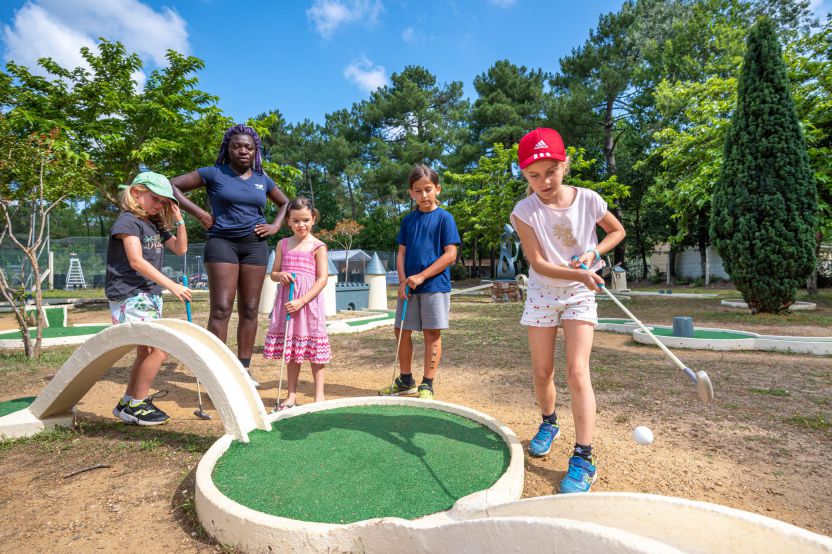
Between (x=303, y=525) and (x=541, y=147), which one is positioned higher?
(x=541, y=147)

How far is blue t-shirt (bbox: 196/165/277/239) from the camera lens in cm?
377

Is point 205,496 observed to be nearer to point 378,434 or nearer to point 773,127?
point 378,434

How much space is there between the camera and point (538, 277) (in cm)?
254

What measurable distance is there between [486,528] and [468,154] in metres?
31.7

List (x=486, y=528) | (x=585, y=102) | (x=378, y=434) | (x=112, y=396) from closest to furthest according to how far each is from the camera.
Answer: (x=486, y=528) → (x=378, y=434) → (x=112, y=396) → (x=585, y=102)

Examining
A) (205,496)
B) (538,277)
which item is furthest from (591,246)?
(205,496)

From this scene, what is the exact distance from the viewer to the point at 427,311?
3766 millimetres

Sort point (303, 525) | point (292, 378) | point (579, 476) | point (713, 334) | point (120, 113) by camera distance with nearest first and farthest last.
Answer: point (303, 525), point (579, 476), point (292, 378), point (713, 334), point (120, 113)

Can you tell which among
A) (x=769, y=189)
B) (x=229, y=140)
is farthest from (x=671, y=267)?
(x=229, y=140)

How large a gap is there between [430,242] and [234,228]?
1637mm

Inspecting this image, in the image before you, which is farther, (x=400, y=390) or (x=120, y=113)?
(x=120, y=113)

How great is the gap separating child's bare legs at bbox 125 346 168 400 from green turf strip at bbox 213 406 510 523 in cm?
104

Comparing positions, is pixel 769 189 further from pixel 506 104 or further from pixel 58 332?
pixel 506 104

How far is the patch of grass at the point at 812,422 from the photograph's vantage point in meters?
3.17
